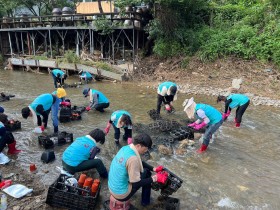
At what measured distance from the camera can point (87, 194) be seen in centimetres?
423

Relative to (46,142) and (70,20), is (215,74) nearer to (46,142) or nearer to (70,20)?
(46,142)

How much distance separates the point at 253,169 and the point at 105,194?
3486mm

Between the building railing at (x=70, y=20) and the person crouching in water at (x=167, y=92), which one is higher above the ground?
the building railing at (x=70, y=20)

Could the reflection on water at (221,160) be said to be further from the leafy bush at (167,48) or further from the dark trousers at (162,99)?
the leafy bush at (167,48)

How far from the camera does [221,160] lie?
21.1 feet

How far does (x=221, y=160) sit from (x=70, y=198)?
12.7 ft

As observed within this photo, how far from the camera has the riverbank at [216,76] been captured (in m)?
12.9

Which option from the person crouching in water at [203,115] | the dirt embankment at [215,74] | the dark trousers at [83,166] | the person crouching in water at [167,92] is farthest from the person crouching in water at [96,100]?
the dirt embankment at [215,74]

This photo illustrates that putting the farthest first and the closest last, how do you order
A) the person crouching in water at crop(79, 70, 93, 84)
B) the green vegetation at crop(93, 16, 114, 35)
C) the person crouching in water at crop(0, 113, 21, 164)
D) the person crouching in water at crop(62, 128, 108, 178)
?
the green vegetation at crop(93, 16, 114, 35), the person crouching in water at crop(79, 70, 93, 84), the person crouching in water at crop(0, 113, 21, 164), the person crouching in water at crop(62, 128, 108, 178)

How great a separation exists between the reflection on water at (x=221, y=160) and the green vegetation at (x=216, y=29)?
587 cm

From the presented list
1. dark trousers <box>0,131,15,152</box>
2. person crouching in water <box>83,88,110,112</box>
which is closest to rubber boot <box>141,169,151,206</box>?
dark trousers <box>0,131,15,152</box>

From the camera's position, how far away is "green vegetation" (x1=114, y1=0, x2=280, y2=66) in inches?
598

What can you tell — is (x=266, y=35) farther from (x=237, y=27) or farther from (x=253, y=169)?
(x=253, y=169)

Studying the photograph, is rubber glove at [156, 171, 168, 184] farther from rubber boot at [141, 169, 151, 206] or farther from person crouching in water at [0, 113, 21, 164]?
person crouching in water at [0, 113, 21, 164]
